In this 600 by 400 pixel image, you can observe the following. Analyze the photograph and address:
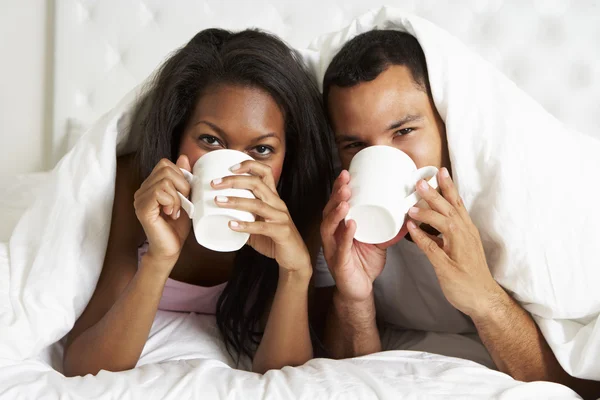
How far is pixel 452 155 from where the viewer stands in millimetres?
1095

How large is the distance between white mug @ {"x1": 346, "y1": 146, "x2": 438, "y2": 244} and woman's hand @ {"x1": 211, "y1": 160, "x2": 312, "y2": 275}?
10 cm

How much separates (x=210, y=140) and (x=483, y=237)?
509mm

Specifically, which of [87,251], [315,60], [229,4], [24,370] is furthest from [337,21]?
[24,370]

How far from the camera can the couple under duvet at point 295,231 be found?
0.97 m

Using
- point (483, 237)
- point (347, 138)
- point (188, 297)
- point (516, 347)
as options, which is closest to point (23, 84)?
point (188, 297)

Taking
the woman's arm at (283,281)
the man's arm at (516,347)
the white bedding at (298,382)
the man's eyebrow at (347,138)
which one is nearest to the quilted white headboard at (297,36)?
the man's eyebrow at (347,138)

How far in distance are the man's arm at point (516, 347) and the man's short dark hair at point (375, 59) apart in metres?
0.40

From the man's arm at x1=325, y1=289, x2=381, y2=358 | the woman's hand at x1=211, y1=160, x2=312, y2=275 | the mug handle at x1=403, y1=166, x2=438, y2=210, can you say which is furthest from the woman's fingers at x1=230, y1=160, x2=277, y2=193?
the man's arm at x1=325, y1=289, x2=381, y2=358

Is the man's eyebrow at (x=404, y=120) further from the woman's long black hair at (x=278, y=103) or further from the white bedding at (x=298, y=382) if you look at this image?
the white bedding at (x=298, y=382)

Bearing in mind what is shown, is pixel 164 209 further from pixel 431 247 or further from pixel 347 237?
pixel 431 247

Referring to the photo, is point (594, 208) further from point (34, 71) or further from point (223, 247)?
point (34, 71)

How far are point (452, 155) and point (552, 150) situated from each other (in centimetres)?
17

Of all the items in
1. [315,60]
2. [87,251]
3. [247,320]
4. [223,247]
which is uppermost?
[315,60]

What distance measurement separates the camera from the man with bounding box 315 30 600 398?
3.20ft
